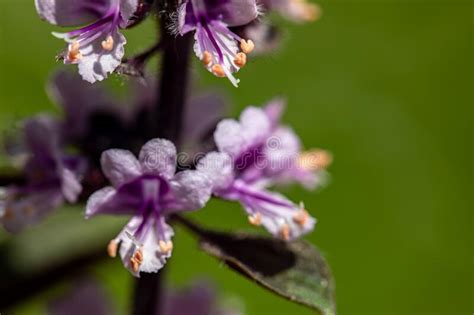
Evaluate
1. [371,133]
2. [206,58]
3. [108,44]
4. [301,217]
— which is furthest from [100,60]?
[371,133]

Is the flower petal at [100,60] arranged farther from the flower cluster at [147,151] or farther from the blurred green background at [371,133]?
the blurred green background at [371,133]

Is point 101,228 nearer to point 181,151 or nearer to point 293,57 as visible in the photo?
point 181,151

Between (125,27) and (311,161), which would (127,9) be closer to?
(125,27)

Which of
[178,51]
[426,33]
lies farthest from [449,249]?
[178,51]

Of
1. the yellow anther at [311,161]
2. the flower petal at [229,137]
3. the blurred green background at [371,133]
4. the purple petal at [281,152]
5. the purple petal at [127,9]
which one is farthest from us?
the blurred green background at [371,133]

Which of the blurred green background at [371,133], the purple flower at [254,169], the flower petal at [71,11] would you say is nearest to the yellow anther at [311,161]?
the purple flower at [254,169]

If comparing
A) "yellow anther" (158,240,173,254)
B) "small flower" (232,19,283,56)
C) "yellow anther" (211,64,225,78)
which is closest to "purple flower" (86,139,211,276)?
"yellow anther" (158,240,173,254)
